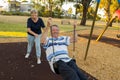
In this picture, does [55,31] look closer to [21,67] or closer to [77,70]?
[77,70]

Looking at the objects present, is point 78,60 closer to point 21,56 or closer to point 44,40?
point 21,56

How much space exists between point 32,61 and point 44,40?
11.4 feet

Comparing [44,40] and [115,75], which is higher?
[44,40]

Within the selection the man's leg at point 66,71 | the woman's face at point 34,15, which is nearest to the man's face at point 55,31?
the man's leg at point 66,71

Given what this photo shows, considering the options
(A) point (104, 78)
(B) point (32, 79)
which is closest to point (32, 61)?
(B) point (32, 79)

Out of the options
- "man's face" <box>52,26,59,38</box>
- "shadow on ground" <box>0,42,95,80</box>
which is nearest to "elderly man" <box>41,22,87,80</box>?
"man's face" <box>52,26,59,38</box>

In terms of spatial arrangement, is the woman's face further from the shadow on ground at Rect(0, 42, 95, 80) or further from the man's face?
the man's face

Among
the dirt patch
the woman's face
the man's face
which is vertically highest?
the woman's face

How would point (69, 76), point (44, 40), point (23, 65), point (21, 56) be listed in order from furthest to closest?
1. point (21, 56)
2. point (23, 65)
3. point (44, 40)
4. point (69, 76)

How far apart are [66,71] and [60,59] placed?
41 cm

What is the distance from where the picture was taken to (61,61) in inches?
217

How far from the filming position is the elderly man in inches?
207

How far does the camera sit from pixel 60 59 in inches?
220

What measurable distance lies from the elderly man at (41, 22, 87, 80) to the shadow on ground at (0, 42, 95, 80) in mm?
2036
